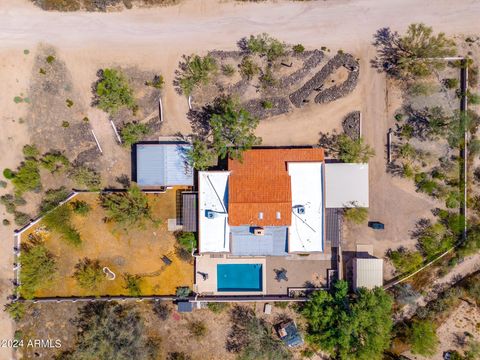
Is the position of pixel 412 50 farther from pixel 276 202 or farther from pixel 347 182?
pixel 276 202

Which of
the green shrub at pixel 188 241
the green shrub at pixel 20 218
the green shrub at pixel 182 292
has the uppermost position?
the green shrub at pixel 20 218

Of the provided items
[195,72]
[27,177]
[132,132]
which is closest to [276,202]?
[195,72]

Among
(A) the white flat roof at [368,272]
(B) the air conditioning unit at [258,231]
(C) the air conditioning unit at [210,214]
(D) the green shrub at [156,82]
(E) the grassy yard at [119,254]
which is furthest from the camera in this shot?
(E) the grassy yard at [119,254]

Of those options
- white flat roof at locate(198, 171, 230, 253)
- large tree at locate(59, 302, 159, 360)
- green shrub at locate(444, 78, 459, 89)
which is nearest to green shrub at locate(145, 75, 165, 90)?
white flat roof at locate(198, 171, 230, 253)

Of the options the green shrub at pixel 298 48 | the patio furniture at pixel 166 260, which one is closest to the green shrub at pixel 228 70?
the green shrub at pixel 298 48

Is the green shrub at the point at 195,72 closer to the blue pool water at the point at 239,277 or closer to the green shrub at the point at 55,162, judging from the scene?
the green shrub at the point at 55,162

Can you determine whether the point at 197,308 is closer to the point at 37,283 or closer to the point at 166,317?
the point at 166,317

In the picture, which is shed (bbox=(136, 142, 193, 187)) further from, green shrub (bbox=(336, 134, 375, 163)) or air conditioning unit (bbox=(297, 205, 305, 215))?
green shrub (bbox=(336, 134, 375, 163))
